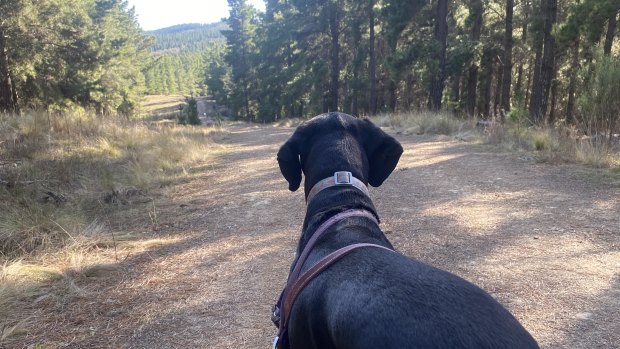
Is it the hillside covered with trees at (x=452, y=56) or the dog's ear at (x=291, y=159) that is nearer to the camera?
the dog's ear at (x=291, y=159)

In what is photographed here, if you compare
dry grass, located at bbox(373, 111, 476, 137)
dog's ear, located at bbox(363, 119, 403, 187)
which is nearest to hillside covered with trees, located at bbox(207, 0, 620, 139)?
dry grass, located at bbox(373, 111, 476, 137)

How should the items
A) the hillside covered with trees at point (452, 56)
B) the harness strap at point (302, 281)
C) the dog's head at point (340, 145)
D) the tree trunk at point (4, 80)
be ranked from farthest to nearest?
the tree trunk at point (4, 80), the hillside covered with trees at point (452, 56), the dog's head at point (340, 145), the harness strap at point (302, 281)

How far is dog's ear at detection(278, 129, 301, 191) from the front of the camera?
8.71 feet

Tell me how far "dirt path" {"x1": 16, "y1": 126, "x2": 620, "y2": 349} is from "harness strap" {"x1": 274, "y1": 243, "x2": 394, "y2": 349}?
3.40 ft

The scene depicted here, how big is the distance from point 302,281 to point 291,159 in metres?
1.12

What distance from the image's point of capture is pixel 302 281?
1.69m

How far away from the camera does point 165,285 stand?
365 centimetres

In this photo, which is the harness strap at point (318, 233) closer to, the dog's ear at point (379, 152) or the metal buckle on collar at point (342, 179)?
the metal buckle on collar at point (342, 179)

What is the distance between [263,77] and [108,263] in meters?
44.2

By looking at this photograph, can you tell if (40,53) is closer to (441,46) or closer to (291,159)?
(441,46)

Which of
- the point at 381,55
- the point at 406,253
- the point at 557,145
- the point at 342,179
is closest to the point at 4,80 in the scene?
the point at 406,253

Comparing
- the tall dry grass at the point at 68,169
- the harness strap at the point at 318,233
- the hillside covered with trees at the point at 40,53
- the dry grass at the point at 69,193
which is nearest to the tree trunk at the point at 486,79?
the tall dry grass at the point at 68,169

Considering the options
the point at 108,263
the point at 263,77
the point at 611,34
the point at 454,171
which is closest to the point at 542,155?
the point at 454,171

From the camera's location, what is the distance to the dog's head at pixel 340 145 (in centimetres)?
257
